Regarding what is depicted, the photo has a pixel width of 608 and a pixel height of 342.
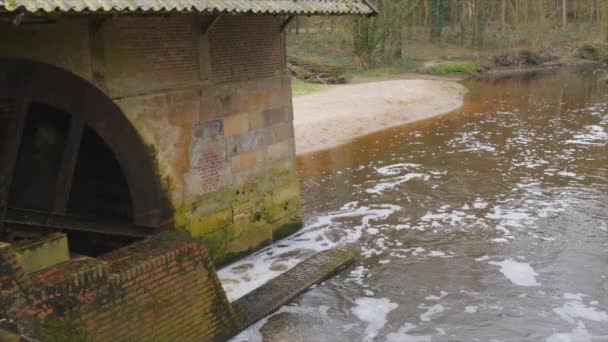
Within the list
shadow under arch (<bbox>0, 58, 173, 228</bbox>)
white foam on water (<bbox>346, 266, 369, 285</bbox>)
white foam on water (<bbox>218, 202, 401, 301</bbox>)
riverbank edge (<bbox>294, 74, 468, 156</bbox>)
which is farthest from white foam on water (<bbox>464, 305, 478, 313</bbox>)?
riverbank edge (<bbox>294, 74, 468, 156</bbox>)

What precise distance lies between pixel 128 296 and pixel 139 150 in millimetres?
1944

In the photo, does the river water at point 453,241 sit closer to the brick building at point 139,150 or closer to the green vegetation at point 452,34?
the brick building at point 139,150

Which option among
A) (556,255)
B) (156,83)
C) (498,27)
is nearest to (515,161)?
(556,255)

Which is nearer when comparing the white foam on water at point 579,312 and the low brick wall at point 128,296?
the low brick wall at point 128,296

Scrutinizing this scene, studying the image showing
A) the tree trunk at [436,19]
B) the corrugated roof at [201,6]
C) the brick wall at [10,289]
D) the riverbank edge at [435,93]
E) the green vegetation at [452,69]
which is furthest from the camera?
the tree trunk at [436,19]

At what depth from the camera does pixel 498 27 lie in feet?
139

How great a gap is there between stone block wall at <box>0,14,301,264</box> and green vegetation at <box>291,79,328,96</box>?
14.7 meters

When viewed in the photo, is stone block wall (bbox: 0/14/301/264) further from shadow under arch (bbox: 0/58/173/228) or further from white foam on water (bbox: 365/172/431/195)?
white foam on water (bbox: 365/172/431/195)

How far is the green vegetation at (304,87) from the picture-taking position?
2397 cm

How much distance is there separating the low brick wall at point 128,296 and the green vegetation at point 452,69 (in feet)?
90.0

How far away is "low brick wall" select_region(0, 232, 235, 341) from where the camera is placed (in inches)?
181

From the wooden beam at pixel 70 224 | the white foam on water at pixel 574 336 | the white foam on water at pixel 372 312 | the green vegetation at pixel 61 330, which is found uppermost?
the wooden beam at pixel 70 224

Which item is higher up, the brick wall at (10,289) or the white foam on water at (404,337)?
the brick wall at (10,289)

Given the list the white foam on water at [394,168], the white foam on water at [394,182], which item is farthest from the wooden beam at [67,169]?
the white foam on water at [394,168]
